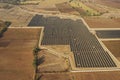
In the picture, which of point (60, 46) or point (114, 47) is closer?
point (60, 46)

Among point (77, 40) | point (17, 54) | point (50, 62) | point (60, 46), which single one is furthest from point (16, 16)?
point (50, 62)

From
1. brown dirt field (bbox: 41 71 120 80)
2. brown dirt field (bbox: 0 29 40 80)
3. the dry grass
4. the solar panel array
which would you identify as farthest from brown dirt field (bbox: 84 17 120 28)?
brown dirt field (bbox: 41 71 120 80)

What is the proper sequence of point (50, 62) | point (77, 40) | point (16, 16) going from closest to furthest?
1. point (50, 62)
2. point (77, 40)
3. point (16, 16)

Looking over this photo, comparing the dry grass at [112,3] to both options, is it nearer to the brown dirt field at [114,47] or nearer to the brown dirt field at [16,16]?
the brown dirt field at [16,16]

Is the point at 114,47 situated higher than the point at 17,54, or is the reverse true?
the point at 17,54

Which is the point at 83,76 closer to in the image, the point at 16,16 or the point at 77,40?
the point at 77,40

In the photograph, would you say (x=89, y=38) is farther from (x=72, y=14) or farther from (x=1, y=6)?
(x=1, y=6)

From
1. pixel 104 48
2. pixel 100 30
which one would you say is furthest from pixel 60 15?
pixel 104 48
